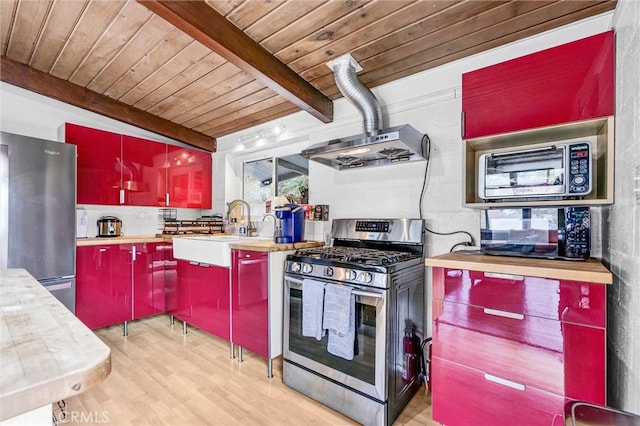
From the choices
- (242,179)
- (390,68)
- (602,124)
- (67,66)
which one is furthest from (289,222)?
(67,66)

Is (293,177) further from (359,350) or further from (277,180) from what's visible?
(359,350)

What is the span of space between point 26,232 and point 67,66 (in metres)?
1.44

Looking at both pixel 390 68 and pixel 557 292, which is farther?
pixel 390 68

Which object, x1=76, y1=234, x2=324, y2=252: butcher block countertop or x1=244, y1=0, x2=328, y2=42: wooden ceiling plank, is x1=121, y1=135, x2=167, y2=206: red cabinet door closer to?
x1=76, y1=234, x2=324, y2=252: butcher block countertop

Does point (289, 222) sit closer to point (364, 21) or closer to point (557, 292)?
point (364, 21)

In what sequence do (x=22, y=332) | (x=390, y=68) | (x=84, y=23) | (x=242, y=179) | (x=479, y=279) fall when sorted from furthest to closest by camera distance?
1. (x=242, y=179)
2. (x=390, y=68)
3. (x=84, y=23)
4. (x=479, y=279)
5. (x=22, y=332)

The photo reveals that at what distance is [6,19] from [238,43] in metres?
1.67

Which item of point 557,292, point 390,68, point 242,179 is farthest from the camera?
point 242,179

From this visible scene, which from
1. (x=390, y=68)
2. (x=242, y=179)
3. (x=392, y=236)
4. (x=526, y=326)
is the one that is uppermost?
(x=390, y=68)

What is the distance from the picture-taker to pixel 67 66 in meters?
2.50

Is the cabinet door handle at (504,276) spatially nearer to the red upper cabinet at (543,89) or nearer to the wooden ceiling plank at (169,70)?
the red upper cabinet at (543,89)

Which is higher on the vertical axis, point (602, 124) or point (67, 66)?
point (67, 66)

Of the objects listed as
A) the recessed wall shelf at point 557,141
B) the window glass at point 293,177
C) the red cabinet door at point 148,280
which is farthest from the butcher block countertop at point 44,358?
the red cabinet door at point 148,280

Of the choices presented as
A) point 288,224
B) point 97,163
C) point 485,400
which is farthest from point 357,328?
point 97,163
